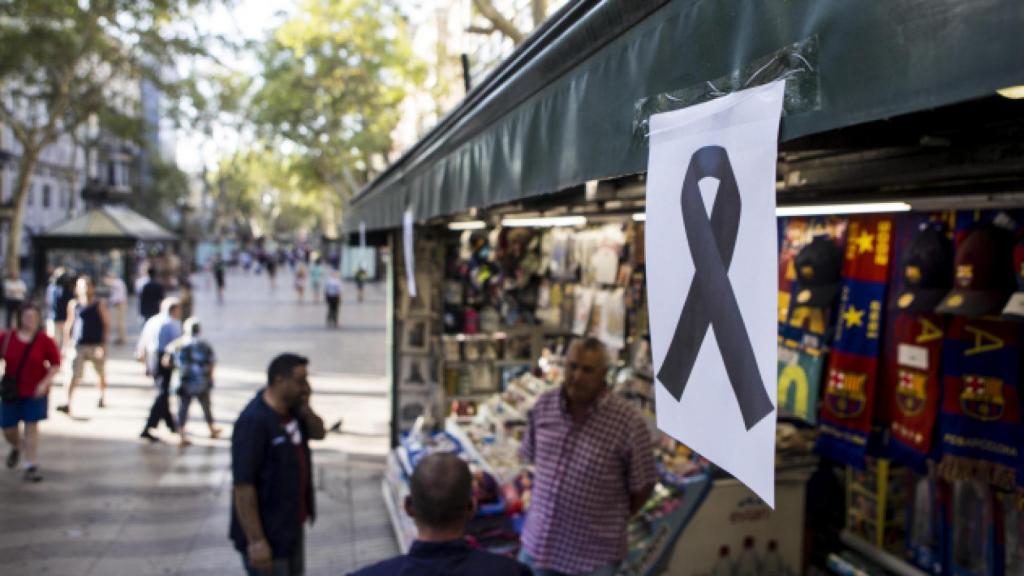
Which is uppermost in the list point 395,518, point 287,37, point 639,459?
point 287,37

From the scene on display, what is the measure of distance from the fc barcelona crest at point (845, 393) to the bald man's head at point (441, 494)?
259 centimetres

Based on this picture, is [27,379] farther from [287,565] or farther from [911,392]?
[911,392]

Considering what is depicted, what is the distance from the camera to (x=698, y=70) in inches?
59.3

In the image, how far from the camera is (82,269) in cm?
3005

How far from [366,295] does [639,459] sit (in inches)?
1259

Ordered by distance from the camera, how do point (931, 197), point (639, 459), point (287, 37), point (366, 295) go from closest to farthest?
point (931, 197), point (639, 459), point (287, 37), point (366, 295)

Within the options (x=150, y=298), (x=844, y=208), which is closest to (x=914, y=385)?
(x=844, y=208)

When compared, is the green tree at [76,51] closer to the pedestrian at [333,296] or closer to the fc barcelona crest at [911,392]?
the pedestrian at [333,296]

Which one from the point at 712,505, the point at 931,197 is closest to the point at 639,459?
the point at 712,505

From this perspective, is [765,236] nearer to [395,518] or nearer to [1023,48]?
[1023,48]

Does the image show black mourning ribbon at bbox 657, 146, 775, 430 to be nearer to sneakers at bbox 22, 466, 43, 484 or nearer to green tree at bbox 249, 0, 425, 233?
sneakers at bbox 22, 466, 43, 484

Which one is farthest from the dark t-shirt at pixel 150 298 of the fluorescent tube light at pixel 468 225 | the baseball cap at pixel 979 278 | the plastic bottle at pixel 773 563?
the baseball cap at pixel 979 278

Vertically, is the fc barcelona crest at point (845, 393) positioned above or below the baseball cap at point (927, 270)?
below

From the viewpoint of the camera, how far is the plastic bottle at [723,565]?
460 cm
